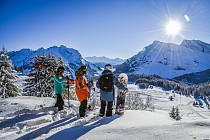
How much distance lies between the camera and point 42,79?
25844mm

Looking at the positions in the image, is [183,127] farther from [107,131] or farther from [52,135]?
[52,135]

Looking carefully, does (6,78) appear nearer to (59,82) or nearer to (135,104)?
(59,82)

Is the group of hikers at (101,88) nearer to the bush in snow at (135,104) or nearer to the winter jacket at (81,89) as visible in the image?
the winter jacket at (81,89)

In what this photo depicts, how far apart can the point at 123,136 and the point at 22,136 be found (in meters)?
2.78

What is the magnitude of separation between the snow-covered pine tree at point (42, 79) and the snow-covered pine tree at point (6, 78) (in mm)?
1817

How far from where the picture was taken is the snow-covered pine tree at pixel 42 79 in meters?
25.6

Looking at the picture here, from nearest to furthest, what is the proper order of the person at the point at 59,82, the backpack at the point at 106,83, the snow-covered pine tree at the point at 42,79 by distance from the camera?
the backpack at the point at 106,83
the person at the point at 59,82
the snow-covered pine tree at the point at 42,79

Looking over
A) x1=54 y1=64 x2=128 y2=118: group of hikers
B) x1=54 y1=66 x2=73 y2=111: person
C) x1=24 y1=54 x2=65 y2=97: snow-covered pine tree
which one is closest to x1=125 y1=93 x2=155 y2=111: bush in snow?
x1=24 y1=54 x2=65 y2=97: snow-covered pine tree

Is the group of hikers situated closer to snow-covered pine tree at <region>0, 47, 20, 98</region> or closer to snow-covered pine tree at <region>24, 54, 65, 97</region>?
snow-covered pine tree at <region>24, 54, 65, 97</region>

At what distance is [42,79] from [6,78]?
377 cm

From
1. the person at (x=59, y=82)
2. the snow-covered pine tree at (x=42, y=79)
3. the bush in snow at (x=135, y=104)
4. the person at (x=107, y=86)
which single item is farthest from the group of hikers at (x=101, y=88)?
the bush in snow at (x=135, y=104)

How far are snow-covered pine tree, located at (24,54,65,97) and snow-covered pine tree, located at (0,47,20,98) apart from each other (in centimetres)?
182

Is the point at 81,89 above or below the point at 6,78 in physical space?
below

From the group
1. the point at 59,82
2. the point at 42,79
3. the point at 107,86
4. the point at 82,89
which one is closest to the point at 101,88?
the point at 107,86
